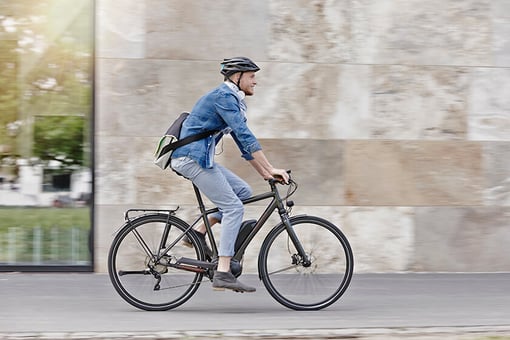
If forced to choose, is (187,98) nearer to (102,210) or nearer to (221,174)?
(102,210)

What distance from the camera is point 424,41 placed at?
9133 millimetres

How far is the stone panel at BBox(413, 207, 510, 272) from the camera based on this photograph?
9148mm

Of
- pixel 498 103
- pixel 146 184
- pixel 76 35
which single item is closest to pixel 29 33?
pixel 76 35

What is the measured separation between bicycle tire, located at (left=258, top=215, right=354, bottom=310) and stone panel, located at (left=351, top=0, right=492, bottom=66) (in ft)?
8.78

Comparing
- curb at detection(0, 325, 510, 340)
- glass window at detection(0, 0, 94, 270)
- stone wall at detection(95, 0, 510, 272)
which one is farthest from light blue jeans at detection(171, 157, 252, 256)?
glass window at detection(0, 0, 94, 270)

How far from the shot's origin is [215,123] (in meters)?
6.75

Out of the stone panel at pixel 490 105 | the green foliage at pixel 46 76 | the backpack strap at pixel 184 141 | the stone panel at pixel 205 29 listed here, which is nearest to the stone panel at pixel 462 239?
the stone panel at pixel 490 105

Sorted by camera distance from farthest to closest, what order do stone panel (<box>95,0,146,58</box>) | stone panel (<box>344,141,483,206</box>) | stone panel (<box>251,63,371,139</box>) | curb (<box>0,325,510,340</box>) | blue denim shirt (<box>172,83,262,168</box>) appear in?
stone panel (<box>344,141,483,206</box>), stone panel (<box>251,63,371,139</box>), stone panel (<box>95,0,146,58</box>), blue denim shirt (<box>172,83,262,168</box>), curb (<box>0,325,510,340</box>)

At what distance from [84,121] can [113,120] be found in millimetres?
391

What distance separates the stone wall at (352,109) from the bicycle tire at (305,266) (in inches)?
82.5

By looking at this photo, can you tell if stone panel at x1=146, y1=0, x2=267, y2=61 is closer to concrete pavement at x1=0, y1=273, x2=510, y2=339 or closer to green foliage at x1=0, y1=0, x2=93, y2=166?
green foliage at x1=0, y1=0, x2=93, y2=166

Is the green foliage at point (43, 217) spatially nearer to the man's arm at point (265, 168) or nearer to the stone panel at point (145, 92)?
the stone panel at point (145, 92)

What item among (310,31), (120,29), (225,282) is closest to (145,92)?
(120,29)

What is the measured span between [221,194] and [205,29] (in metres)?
2.60
